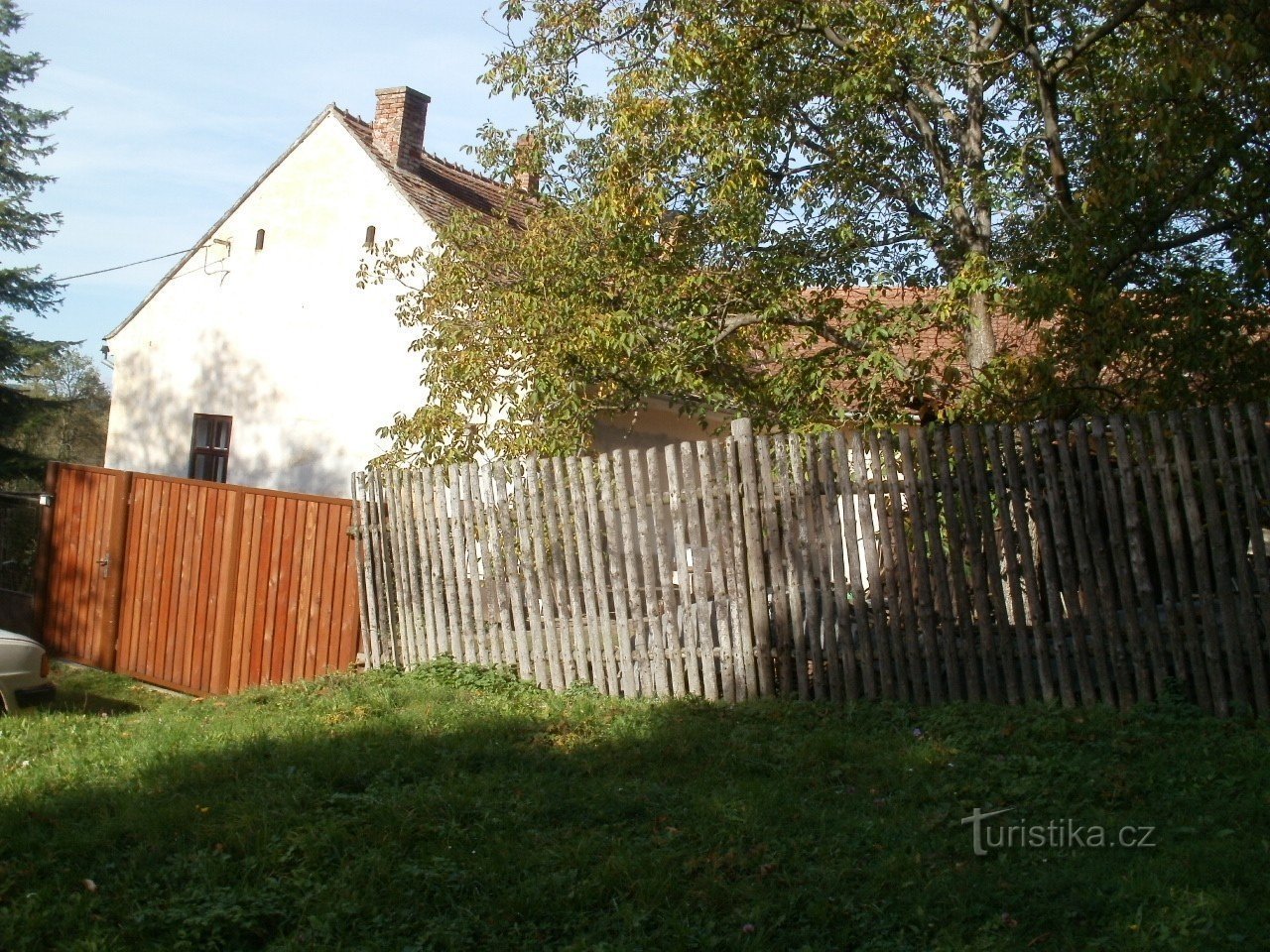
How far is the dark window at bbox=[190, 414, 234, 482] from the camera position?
17000 millimetres

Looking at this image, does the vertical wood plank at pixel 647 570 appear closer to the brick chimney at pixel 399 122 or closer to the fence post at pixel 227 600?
the fence post at pixel 227 600

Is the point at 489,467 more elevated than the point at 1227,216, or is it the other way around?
the point at 1227,216

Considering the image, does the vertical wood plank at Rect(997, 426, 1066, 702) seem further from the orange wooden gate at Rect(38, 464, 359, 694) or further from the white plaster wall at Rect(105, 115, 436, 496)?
the white plaster wall at Rect(105, 115, 436, 496)

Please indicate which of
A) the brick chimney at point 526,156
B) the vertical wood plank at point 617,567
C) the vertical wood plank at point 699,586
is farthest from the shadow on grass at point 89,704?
the brick chimney at point 526,156

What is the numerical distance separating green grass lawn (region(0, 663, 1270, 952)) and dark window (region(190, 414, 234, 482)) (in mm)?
10330

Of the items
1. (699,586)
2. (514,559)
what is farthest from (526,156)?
(699,586)

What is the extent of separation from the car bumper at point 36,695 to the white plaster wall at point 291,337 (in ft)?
21.7

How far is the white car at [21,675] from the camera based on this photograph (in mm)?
8102

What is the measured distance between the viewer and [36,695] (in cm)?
832

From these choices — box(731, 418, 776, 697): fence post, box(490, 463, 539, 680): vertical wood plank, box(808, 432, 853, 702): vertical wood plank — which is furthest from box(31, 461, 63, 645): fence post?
box(808, 432, 853, 702): vertical wood plank

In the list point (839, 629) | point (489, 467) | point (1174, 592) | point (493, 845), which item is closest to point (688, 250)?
point (489, 467)

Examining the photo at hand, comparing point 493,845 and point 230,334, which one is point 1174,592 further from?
point 230,334

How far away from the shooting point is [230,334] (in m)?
16.7

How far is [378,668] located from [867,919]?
19.7 feet
